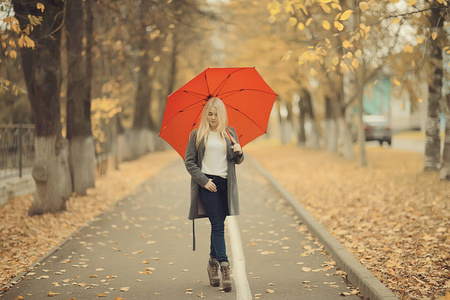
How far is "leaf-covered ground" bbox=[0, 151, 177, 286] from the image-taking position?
7215 mm

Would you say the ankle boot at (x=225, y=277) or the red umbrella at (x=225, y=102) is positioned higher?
the red umbrella at (x=225, y=102)

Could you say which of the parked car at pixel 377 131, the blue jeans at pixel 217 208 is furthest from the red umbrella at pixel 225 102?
the parked car at pixel 377 131

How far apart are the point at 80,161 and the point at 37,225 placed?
4380 millimetres

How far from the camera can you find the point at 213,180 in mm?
5727

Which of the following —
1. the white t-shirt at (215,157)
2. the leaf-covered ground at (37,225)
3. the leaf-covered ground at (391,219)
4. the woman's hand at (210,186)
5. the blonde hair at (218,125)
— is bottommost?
the leaf-covered ground at (37,225)

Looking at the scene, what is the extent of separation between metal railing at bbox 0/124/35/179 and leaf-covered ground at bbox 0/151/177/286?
0.79 m

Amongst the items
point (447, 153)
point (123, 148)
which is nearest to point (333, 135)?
point (123, 148)

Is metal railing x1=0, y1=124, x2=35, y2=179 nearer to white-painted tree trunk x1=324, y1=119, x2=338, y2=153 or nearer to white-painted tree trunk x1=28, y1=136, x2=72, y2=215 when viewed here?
white-painted tree trunk x1=28, y1=136, x2=72, y2=215

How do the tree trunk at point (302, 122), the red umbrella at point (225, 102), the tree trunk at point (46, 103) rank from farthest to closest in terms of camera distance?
1. the tree trunk at point (302, 122)
2. the tree trunk at point (46, 103)
3. the red umbrella at point (225, 102)

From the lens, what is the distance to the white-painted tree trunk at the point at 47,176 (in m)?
10.3

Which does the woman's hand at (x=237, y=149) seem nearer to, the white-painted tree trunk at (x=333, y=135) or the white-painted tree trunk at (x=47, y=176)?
the white-painted tree trunk at (x=47, y=176)

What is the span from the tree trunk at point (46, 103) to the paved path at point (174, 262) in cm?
114

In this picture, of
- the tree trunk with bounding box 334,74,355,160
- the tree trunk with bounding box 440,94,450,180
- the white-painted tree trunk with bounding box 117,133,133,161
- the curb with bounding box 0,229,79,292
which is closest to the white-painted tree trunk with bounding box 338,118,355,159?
the tree trunk with bounding box 334,74,355,160

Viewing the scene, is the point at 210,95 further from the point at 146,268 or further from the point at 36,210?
the point at 36,210
